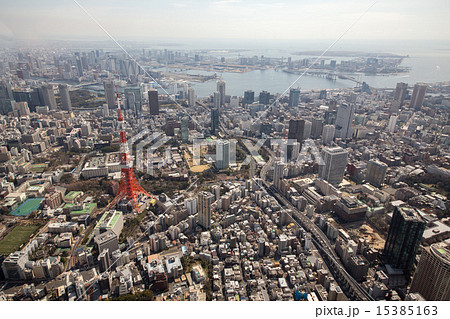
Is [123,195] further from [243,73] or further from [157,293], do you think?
[243,73]

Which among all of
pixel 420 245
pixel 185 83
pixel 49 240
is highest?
pixel 185 83

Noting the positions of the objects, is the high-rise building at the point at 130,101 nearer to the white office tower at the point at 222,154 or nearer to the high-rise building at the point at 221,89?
the high-rise building at the point at 221,89

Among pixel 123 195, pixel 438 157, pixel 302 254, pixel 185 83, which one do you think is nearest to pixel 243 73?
pixel 185 83

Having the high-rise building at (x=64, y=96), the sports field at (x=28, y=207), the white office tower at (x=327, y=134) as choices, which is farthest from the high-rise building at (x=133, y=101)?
the white office tower at (x=327, y=134)

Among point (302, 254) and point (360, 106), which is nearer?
point (302, 254)

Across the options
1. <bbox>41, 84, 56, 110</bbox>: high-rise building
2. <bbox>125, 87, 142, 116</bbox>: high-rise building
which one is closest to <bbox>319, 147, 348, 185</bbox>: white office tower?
<bbox>125, 87, 142, 116</bbox>: high-rise building

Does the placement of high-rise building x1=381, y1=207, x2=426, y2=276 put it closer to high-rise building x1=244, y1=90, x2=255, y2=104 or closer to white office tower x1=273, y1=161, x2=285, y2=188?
white office tower x1=273, y1=161, x2=285, y2=188
